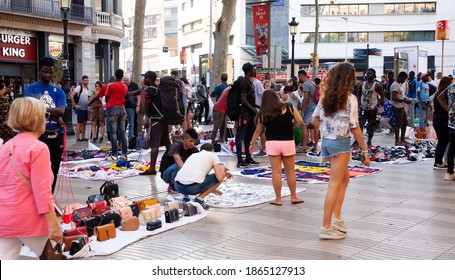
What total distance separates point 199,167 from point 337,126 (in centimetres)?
216

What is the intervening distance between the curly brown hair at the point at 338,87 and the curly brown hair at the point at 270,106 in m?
1.73

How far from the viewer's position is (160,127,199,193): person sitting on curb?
8.31 m

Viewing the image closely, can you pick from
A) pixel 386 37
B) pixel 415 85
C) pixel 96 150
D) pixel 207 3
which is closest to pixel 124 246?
pixel 96 150

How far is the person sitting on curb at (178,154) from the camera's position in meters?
8.31

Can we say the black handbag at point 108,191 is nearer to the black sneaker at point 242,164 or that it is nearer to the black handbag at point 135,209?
the black handbag at point 135,209

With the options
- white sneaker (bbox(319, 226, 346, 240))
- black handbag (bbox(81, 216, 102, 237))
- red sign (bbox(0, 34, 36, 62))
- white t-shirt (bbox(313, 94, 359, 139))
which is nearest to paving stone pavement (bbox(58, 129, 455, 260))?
white sneaker (bbox(319, 226, 346, 240))

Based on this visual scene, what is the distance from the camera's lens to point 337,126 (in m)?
6.15

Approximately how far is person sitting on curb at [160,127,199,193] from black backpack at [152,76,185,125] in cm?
202

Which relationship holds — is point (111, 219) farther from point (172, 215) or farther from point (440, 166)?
point (440, 166)

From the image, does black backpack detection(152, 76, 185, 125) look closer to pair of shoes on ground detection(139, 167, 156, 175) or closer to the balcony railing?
pair of shoes on ground detection(139, 167, 156, 175)

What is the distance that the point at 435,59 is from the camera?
208ft

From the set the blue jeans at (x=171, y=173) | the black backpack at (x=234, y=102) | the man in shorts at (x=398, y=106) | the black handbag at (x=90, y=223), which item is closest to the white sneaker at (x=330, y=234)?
the black handbag at (x=90, y=223)

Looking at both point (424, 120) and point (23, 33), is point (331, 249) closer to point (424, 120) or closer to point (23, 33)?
point (424, 120)

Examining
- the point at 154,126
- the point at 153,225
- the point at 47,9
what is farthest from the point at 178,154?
the point at 47,9
